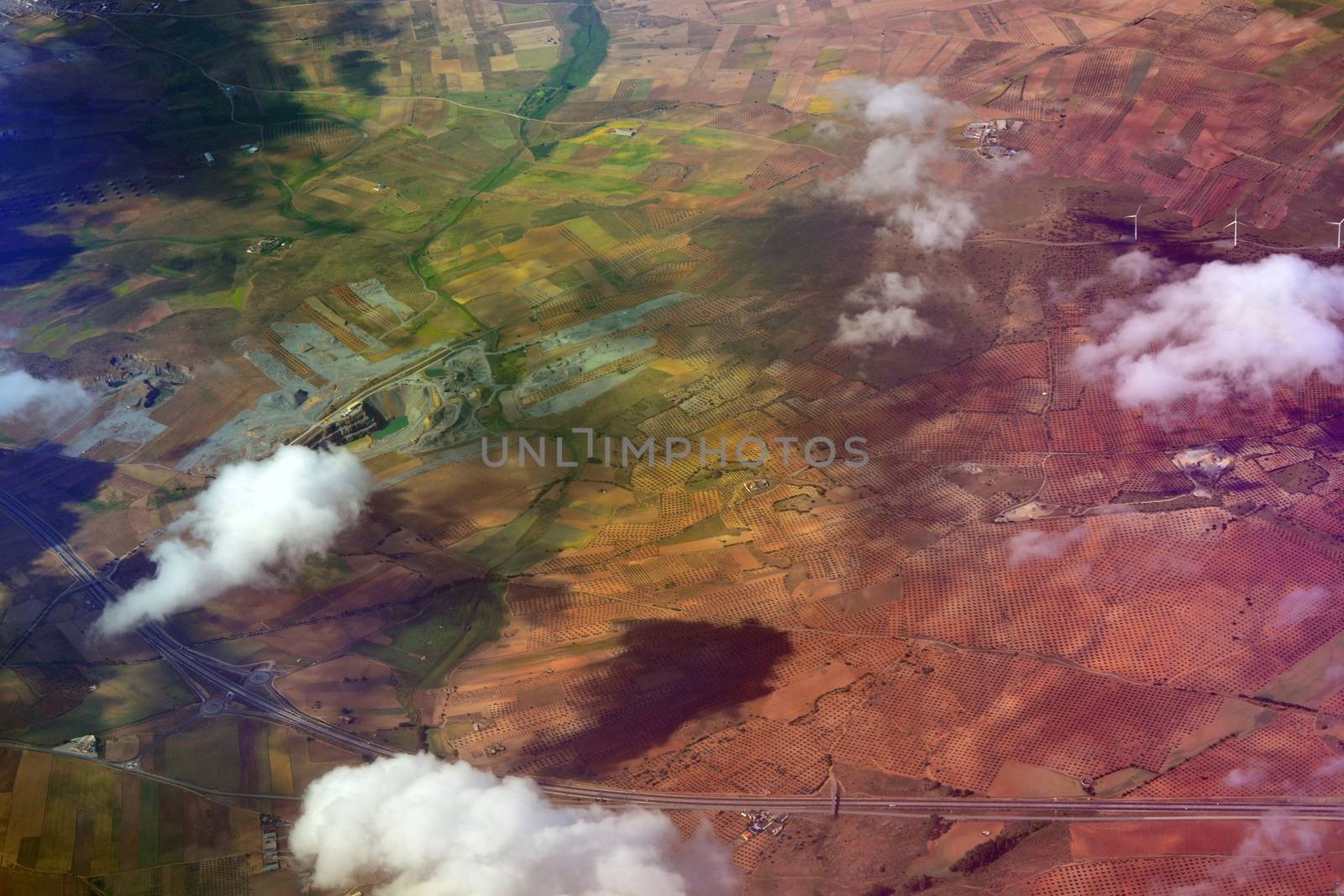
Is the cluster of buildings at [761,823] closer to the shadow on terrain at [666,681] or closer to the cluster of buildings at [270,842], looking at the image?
the shadow on terrain at [666,681]

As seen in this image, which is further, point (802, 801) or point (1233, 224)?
point (1233, 224)

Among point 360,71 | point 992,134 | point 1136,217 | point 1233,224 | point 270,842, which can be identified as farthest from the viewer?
point 360,71

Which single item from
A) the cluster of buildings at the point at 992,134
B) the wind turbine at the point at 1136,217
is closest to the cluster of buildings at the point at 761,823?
the wind turbine at the point at 1136,217

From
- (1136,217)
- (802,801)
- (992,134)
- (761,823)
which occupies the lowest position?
(761,823)

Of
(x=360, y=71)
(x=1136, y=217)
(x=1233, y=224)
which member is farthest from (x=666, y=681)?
(x=360, y=71)

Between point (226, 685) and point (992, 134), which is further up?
point (992, 134)

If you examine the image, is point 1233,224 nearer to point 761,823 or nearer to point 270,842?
point 761,823

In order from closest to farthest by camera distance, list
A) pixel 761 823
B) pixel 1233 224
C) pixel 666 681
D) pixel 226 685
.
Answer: pixel 761 823, pixel 666 681, pixel 226 685, pixel 1233 224
